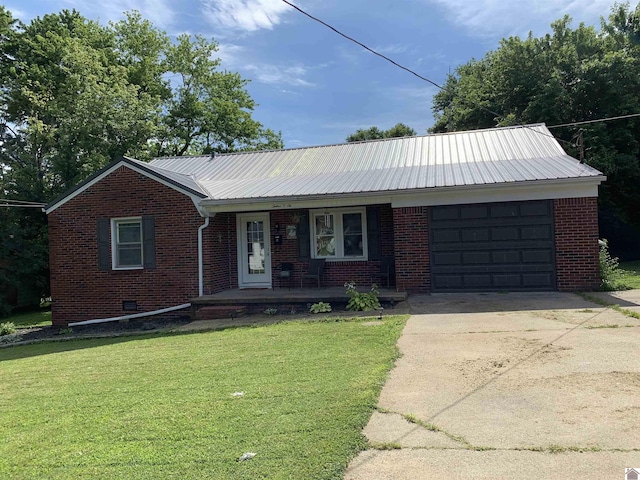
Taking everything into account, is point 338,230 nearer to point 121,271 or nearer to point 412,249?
point 412,249

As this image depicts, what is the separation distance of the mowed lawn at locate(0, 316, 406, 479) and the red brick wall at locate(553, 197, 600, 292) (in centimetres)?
516

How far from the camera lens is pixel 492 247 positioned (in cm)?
1066

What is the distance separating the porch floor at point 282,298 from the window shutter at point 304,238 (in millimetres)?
1091

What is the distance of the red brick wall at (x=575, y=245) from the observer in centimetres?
1010

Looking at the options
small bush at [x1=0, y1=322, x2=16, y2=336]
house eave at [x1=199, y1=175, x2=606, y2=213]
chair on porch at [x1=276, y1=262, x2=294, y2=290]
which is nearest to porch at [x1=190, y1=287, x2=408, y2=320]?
chair on porch at [x1=276, y1=262, x2=294, y2=290]

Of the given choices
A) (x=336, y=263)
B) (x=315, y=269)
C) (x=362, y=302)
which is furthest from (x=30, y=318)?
(x=362, y=302)

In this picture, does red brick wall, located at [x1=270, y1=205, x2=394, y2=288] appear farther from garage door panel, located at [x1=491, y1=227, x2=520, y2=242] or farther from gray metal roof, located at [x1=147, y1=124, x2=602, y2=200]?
garage door panel, located at [x1=491, y1=227, x2=520, y2=242]

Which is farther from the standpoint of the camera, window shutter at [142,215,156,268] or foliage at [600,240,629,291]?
window shutter at [142,215,156,268]

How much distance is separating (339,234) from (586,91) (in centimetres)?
1604

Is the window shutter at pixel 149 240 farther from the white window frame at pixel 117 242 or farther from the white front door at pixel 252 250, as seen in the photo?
the white front door at pixel 252 250

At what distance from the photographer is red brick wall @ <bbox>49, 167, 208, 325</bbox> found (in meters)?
11.7

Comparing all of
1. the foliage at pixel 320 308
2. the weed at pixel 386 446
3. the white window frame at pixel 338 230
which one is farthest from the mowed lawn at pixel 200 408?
the white window frame at pixel 338 230

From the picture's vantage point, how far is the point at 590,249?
10.1m

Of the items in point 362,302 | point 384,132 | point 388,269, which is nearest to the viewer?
point 362,302
